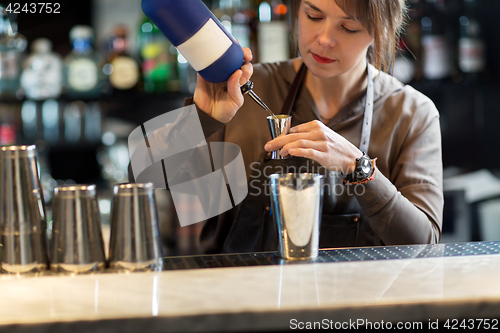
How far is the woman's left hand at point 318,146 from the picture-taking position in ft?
3.37

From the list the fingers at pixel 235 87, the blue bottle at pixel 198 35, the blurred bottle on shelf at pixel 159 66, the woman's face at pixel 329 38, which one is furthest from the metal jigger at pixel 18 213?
the blurred bottle on shelf at pixel 159 66

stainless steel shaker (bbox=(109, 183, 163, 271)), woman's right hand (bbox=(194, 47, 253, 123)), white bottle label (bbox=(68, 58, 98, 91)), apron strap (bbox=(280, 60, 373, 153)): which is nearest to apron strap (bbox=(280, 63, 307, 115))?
apron strap (bbox=(280, 60, 373, 153))

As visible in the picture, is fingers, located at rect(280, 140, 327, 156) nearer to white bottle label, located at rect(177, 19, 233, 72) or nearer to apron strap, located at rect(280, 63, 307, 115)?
white bottle label, located at rect(177, 19, 233, 72)

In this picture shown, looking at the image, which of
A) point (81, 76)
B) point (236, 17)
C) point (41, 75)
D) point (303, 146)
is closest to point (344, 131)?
point (303, 146)

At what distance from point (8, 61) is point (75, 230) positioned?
174cm

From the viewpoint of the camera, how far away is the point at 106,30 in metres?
2.49

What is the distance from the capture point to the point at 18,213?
821 millimetres

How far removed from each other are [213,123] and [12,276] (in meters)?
0.56

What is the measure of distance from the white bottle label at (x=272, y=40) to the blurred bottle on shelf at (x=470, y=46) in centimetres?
86

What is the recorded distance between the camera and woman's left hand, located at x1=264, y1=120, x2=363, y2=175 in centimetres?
103

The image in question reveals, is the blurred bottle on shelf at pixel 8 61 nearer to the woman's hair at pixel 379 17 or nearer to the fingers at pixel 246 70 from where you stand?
the fingers at pixel 246 70

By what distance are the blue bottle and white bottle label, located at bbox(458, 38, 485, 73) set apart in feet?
5.58

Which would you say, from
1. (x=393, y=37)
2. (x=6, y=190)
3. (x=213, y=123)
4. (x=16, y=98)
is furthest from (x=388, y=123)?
(x=16, y=98)

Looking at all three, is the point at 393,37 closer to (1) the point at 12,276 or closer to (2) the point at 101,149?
(1) the point at 12,276
